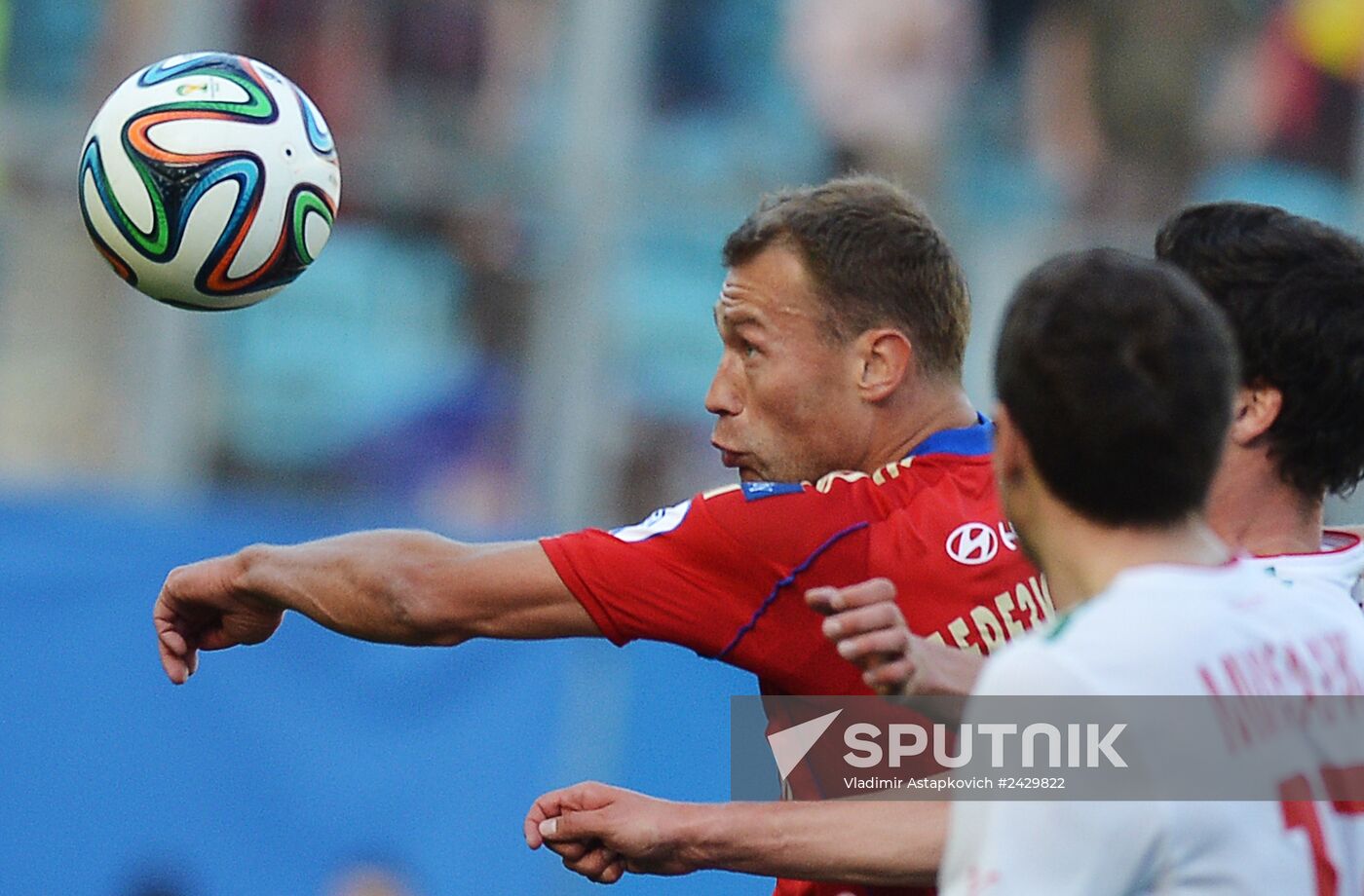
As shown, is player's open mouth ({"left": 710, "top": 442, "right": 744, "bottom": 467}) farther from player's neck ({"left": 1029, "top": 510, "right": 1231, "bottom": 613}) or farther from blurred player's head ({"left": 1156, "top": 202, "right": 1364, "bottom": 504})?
player's neck ({"left": 1029, "top": 510, "right": 1231, "bottom": 613})

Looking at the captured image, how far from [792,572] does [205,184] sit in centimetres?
169

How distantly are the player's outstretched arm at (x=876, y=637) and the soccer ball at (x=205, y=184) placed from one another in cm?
204

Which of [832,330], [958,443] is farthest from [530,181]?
[958,443]

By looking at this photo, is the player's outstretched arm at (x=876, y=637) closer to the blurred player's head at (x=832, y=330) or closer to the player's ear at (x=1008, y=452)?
the player's ear at (x=1008, y=452)

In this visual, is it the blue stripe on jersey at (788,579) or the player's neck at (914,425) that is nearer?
the blue stripe on jersey at (788,579)

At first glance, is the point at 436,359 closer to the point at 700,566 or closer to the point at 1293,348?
the point at 700,566

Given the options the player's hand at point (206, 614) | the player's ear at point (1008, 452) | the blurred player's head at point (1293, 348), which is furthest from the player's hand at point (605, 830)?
the blurred player's head at point (1293, 348)

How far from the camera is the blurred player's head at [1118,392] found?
2604mm

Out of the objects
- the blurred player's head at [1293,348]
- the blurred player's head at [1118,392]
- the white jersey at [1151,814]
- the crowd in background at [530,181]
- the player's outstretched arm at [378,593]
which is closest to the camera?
the white jersey at [1151,814]

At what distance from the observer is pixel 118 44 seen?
8.50 metres

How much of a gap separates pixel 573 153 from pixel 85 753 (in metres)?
3.71

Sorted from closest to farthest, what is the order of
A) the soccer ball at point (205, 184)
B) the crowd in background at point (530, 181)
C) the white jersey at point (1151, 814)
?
the white jersey at point (1151, 814)
the soccer ball at point (205, 184)
the crowd in background at point (530, 181)

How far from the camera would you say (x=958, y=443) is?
4.11m

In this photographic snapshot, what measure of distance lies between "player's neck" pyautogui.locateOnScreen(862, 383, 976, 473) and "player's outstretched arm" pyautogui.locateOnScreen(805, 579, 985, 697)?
3.70 feet
